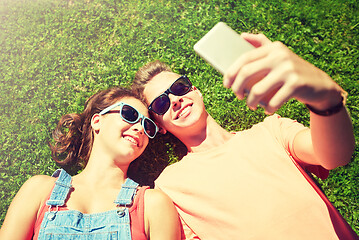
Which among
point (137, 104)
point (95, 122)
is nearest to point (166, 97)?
point (137, 104)

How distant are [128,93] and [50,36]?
7.42 ft

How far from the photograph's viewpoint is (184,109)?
3.33 meters

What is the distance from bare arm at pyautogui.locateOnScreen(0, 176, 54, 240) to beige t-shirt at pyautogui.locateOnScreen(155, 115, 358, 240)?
1.33 m

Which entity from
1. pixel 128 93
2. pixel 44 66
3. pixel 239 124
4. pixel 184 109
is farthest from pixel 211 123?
pixel 44 66

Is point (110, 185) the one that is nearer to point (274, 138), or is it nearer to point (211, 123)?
point (211, 123)

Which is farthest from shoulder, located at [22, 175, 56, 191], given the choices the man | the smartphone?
the smartphone

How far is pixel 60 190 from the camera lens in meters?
2.91

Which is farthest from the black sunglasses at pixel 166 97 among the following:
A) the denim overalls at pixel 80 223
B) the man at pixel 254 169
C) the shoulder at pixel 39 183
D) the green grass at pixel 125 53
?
the shoulder at pixel 39 183

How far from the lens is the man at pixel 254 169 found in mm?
1904

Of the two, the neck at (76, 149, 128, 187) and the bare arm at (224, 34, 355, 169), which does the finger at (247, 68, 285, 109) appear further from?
the neck at (76, 149, 128, 187)

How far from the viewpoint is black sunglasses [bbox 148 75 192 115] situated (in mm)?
3342

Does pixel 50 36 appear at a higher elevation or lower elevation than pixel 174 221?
higher

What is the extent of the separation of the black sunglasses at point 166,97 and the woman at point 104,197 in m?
0.16

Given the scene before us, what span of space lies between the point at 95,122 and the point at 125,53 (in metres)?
1.54
